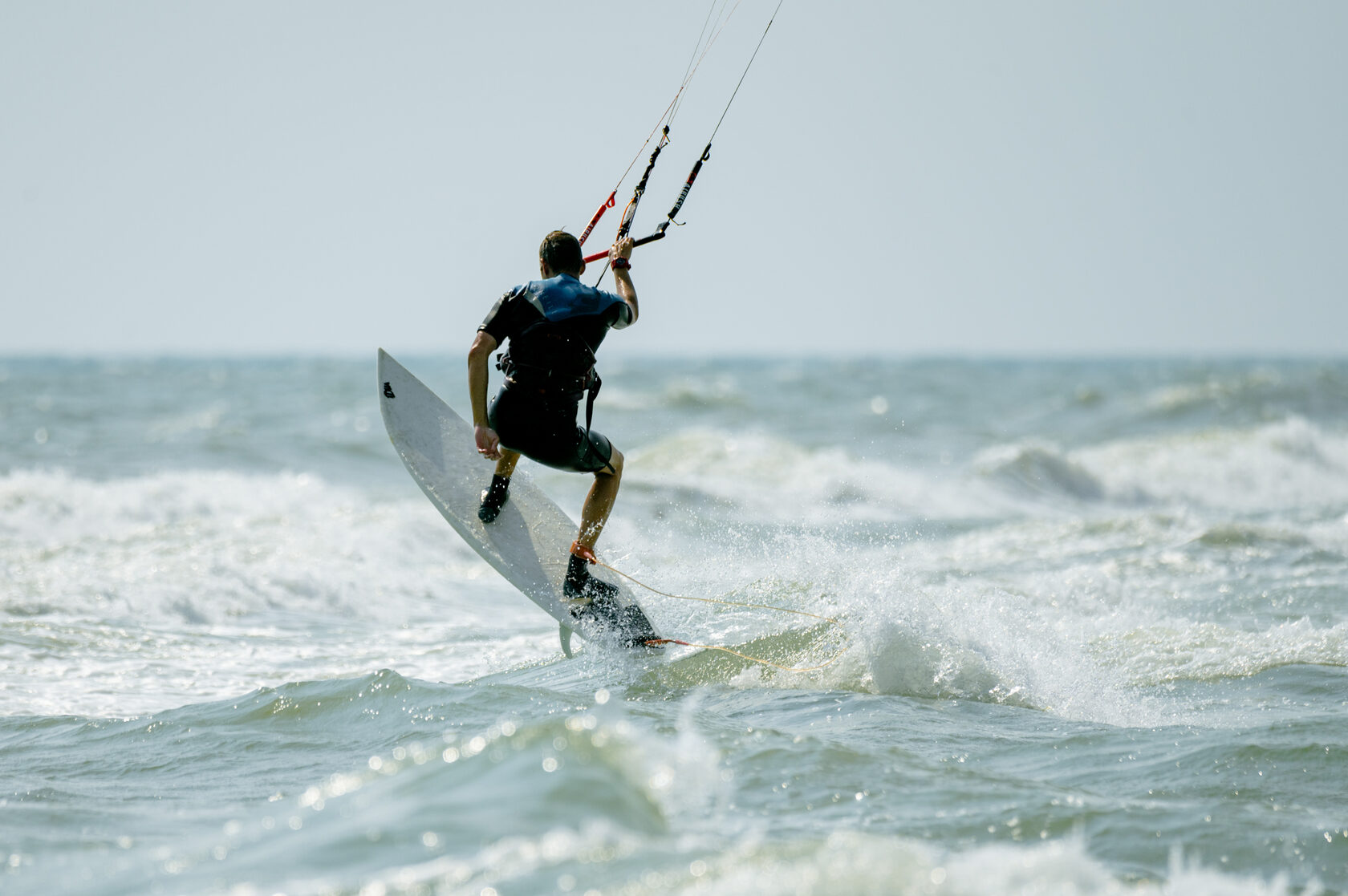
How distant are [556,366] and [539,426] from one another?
12.9 inches

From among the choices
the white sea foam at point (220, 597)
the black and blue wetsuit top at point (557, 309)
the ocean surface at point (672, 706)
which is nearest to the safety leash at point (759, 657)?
the ocean surface at point (672, 706)

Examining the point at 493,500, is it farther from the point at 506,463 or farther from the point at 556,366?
the point at 556,366

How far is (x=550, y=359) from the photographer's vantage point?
5766mm

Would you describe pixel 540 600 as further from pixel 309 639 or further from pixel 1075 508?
pixel 1075 508

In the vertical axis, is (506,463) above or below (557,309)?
below

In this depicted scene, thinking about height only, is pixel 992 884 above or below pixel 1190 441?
below

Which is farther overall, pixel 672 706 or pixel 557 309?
pixel 557 309

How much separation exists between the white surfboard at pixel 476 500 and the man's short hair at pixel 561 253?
1530 millimetres

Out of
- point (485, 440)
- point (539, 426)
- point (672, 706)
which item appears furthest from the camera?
point (539, 426)

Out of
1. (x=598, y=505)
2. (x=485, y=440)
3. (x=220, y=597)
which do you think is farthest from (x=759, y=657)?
(x=220, y=597)

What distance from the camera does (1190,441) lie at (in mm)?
21453

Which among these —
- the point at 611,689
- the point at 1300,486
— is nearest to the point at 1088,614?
the point at 611,689

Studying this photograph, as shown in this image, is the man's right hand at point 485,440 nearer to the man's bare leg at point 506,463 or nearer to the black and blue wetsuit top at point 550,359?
the black and blue wetsuit top at point 550,359

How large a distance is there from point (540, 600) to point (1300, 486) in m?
16.9
